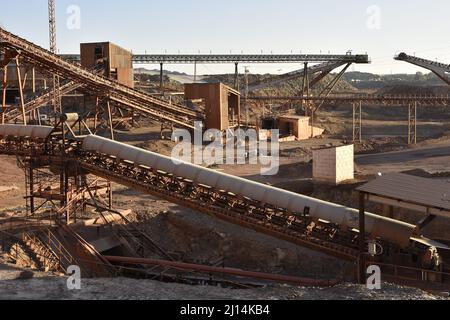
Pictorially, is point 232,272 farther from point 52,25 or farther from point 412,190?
point 52,25

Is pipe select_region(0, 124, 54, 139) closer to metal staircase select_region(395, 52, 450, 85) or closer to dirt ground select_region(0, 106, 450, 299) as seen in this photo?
dirt ground select_region(0, 106, 450, 299)

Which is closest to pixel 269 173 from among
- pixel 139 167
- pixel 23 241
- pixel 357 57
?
pixel 139 167

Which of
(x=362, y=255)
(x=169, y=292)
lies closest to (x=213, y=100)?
(x=362, y=255)

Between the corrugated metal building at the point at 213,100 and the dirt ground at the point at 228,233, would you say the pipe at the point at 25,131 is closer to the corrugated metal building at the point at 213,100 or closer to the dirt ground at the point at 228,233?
the dirt ground at the point at 228,233

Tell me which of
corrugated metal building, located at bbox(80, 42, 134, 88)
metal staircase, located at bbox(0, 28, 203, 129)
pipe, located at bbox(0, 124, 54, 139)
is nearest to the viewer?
pipe, located at bbox(0, 124, 54, 139)

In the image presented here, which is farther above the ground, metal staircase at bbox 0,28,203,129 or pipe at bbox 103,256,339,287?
metal staircase at bbox 0,28,203,129

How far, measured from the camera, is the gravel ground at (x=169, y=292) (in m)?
11.3

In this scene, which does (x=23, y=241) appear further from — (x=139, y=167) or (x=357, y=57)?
(x=357, y=57)

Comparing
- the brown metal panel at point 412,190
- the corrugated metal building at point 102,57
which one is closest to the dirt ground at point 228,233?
the brown metal panel at point 412,190

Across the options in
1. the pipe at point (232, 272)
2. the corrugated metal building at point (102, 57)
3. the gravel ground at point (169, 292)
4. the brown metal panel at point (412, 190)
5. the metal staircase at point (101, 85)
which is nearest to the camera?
the gravel ground at point (169, 292)

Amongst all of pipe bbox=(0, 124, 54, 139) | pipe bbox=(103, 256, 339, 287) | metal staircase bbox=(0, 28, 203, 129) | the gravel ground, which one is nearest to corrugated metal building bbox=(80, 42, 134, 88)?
metal staircase bbox=(0, 28, 203, 129)

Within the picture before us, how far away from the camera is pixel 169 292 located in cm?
1205

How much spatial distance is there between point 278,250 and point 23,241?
1013 centimetres

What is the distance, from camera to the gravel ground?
1132cm
